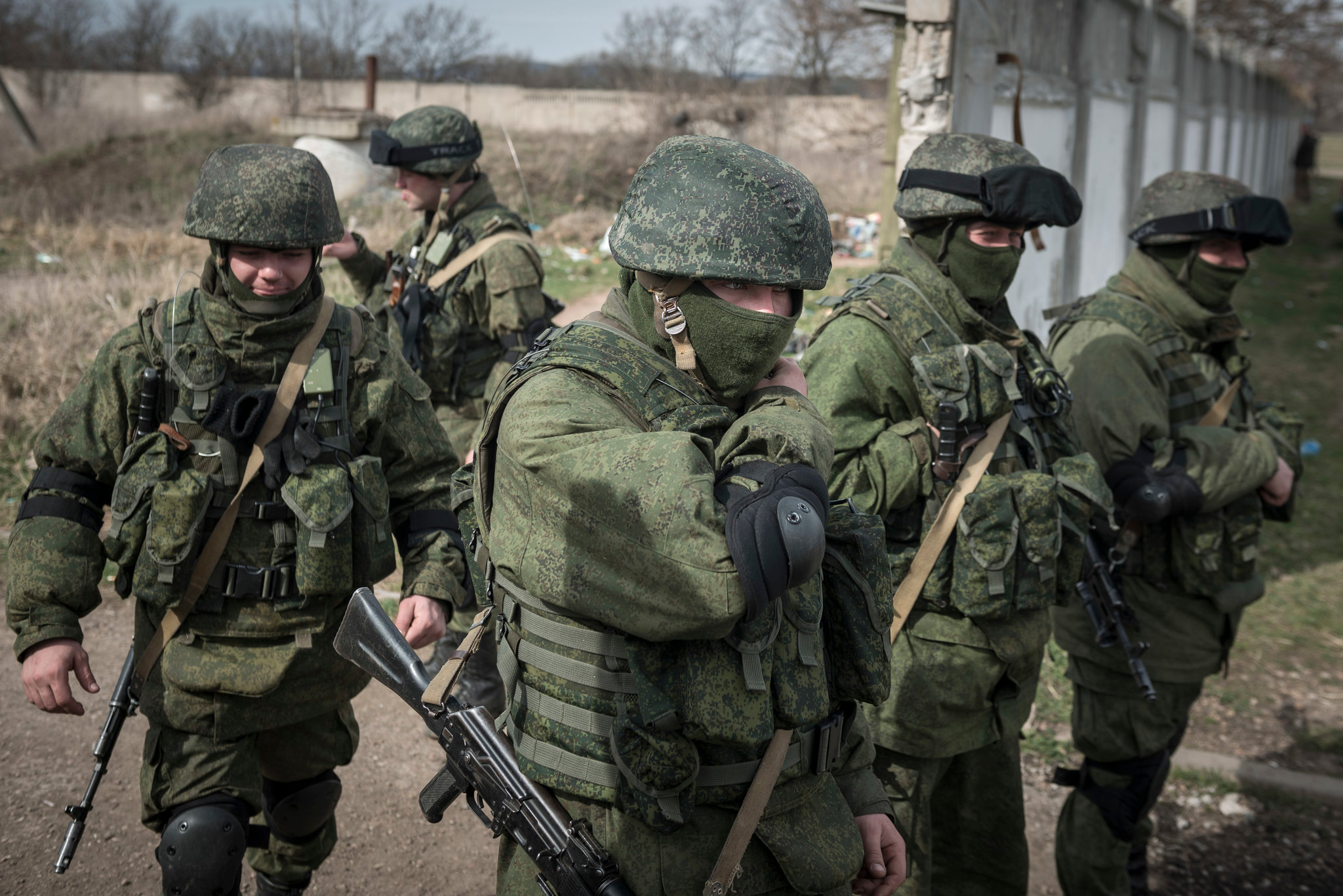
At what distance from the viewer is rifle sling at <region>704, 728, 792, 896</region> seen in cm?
178

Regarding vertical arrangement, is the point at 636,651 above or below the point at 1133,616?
above

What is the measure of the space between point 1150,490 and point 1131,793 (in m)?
1.05

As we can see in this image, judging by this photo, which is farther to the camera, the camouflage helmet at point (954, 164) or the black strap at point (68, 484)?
the camouflage helmet at point (954, 164)

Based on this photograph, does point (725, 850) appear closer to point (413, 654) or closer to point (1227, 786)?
point (413, 654)

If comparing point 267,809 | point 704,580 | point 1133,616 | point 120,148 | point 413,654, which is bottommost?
point 267,809

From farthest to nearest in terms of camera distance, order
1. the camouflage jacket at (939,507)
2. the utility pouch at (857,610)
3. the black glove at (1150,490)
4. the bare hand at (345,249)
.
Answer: the bare hand at (345,249)
the black glove at (1150,490)
the camouflage jacket at (939,507)
the utility pouch at (857,610)

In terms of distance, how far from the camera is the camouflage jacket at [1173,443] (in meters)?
3.50

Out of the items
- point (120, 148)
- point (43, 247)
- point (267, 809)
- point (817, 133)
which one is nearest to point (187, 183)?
point (120, 148)

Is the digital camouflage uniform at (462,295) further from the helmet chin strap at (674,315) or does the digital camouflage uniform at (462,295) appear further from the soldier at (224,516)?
the helmet chin strap at (674,315)

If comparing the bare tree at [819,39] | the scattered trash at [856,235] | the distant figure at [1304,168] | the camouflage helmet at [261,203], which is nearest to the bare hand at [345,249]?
the camouflage helmet at [261,203]

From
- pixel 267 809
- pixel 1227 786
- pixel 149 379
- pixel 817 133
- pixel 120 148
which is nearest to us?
pixel 149 379

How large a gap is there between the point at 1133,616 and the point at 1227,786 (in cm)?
161

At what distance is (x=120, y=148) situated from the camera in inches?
826

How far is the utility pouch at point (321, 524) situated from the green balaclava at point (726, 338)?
47.2 inches
